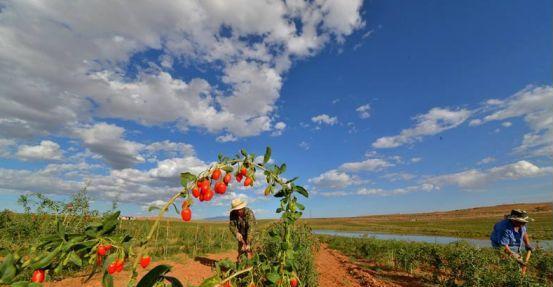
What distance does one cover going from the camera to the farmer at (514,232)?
692cm

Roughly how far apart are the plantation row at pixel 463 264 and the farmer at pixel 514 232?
0.26 m

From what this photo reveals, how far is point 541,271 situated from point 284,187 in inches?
520

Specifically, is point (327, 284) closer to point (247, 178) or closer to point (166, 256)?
point (166, 256)

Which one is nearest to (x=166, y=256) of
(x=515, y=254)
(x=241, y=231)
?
(x=241, y=231)

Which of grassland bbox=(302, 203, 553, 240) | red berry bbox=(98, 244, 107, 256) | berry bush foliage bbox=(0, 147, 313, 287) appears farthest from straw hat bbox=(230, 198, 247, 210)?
grassland bbox=(302, 203, 553, 240)

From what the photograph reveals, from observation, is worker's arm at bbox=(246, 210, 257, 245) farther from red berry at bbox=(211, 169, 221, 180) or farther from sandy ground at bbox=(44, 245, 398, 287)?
red berry at bbox=(211, 169, 221, 180)

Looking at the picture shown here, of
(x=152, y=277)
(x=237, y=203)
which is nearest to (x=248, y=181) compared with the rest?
(x=152, y=277)

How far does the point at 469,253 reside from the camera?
8.13 m

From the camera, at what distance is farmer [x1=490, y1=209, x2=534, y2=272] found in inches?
272

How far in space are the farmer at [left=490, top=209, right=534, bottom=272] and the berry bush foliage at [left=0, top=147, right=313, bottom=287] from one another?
303 inches

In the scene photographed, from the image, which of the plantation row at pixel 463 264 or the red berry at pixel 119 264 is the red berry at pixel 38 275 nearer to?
the red berry at pixel 119 264

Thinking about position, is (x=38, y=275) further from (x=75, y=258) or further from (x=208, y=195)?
(x=208, y=195)

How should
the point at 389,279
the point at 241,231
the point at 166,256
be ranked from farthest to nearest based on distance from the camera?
the point at 166,256, the point at 389,279, the point at 241,231

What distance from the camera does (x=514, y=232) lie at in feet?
23.5
